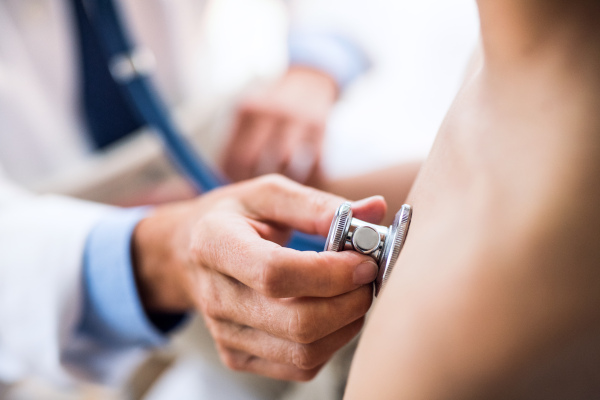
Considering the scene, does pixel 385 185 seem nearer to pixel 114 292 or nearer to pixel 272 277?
pixel 272 277

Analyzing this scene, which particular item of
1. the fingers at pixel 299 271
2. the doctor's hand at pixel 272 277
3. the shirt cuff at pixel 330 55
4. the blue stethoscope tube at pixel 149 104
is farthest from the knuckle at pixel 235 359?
the shirt cuff at pixel 330 55

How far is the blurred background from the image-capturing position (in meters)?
0.54

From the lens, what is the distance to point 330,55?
2.64 ft

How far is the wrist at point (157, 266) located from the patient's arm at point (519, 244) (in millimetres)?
258

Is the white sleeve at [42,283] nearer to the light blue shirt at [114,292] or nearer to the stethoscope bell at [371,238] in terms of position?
the light blue shirt at [114,292]

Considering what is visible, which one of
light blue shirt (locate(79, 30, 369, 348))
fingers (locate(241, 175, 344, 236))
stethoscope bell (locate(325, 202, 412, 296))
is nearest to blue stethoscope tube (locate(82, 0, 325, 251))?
light blue shirt (locate(79, 30, 369, 348))

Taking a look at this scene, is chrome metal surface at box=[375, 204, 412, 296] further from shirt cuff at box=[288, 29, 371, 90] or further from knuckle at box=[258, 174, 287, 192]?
shirt cuff at box=[288, 29, 371, 90]

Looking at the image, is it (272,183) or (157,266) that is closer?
(272,183)

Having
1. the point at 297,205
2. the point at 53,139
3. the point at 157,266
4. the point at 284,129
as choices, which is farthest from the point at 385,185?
the point at 53,139

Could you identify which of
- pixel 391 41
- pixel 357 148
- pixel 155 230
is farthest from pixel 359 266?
pixel 391 41

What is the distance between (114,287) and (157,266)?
1.8 inches

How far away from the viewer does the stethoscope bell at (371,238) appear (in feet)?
0.82

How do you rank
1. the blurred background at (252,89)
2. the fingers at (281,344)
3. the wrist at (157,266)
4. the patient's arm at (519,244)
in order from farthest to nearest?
1. the blurred background at (252,89)
2. the wrist at (157,266)
3. the fingers at (281,344)
4. the patient's arm at (519,244)

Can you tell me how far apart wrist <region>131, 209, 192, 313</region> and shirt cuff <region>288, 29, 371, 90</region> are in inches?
17.4
